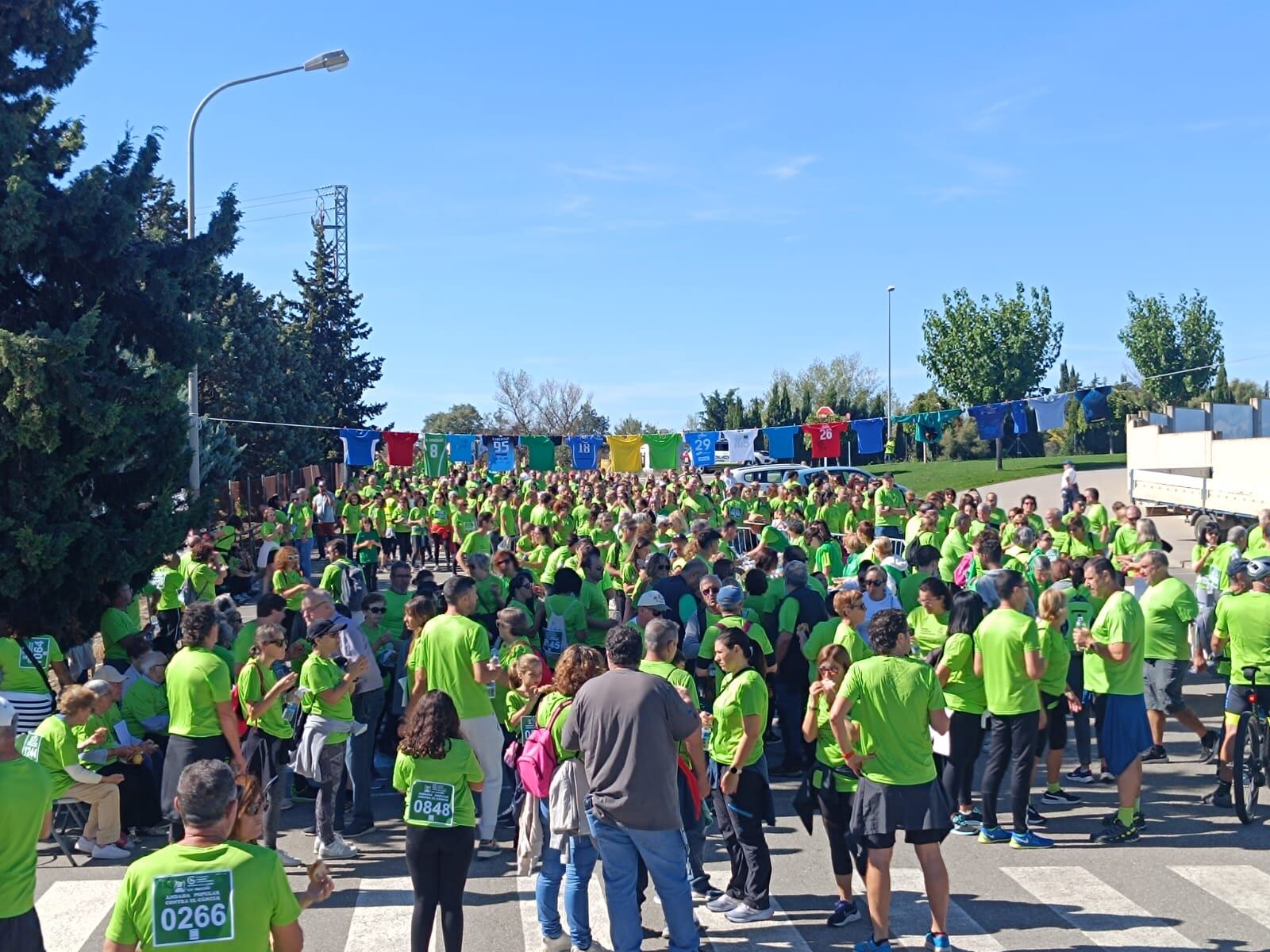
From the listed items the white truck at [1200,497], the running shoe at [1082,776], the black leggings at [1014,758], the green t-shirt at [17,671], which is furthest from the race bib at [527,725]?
the white truck at [1200,497]

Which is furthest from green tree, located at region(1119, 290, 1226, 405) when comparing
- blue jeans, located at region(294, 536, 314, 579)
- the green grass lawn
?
blue jeans, located at region(294, 536, 314, 579)

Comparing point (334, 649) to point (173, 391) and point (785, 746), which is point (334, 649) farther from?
point (173, 391)

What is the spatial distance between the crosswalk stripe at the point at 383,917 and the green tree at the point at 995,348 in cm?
4625

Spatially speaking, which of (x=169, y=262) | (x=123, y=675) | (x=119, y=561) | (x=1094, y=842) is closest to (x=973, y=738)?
(x=1094, y=842)

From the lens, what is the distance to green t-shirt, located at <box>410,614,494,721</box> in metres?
7.41

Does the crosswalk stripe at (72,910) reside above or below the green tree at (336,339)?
below

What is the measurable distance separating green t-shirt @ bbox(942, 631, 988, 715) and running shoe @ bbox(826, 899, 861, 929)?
182cm

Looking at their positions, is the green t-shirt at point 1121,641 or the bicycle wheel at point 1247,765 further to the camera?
the bicycle wheel at point 1247,765

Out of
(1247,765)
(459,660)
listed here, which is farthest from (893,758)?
(1247,765)

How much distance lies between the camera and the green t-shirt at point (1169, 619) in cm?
934

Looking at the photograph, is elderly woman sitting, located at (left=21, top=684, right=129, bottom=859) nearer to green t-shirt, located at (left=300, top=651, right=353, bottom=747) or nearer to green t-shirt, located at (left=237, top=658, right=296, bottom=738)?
green t-shirt, located at (left=237, top=658, right=296, bottom=738)

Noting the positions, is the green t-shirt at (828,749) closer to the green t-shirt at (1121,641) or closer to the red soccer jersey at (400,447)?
the green t-shirt at (1121,641)

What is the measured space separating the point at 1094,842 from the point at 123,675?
24.7ft

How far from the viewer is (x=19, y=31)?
1246cm
